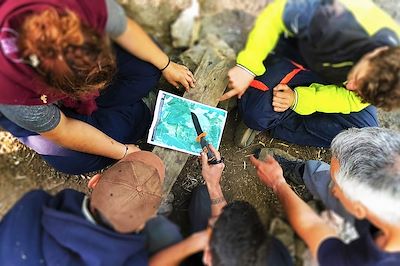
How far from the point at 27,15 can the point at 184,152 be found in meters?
0.72

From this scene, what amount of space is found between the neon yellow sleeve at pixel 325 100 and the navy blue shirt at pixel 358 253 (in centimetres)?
37

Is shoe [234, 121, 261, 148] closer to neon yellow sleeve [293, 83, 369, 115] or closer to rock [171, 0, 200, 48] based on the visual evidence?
neon yellow sleeve [293, 83, 369, 115]

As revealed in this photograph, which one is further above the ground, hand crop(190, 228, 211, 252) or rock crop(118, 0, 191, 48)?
rock crop(118, 0, 191, 48)

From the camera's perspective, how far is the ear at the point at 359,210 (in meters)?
1.06

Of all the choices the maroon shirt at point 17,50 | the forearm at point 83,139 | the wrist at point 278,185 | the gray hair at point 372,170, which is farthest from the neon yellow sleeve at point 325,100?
the maroon shirt at point 17,50

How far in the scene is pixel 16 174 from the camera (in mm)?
1359

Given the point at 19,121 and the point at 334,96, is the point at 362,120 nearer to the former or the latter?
the point at 334,96

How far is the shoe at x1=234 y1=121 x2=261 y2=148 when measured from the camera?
1.66m

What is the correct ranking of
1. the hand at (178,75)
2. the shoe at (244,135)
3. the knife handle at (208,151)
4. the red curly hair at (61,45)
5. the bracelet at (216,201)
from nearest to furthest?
1. the red curly hair at (61,45)
2. the hand at (178,75)
3. the bracelet at (216,201)
4. the knife handle at (208,151)
5. the shoe at (244,135)


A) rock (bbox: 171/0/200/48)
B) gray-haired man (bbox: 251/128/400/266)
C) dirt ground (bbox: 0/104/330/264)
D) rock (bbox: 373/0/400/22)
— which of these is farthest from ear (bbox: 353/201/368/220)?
rock (bbox: 171/0/200/48)

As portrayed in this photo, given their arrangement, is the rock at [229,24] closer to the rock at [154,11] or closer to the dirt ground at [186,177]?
the rock at [154,11]

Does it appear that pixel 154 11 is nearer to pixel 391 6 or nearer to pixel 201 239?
pixel 391 6

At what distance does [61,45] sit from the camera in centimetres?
83

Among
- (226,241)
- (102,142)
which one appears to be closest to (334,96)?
(226,241)
